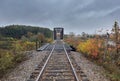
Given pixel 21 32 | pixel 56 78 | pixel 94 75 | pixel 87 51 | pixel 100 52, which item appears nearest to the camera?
pixel 56 78

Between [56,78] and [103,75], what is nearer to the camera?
[56,78]

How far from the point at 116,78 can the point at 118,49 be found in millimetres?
7027

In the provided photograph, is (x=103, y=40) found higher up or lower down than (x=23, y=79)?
higher up

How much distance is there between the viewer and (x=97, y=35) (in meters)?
20.2

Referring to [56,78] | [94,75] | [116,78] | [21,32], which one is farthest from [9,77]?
[21,32]

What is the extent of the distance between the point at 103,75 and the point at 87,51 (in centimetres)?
846

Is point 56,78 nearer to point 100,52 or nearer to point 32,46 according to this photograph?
point 100,52

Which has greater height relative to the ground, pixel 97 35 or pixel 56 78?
pixel 97 35

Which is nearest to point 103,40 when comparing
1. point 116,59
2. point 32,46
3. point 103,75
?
point 116,59

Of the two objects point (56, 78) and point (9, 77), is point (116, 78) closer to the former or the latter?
point (56, 78)

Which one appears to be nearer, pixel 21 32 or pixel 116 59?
pixel 116 59

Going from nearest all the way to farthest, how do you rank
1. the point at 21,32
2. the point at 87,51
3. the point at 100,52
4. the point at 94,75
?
the point at 94,75 → the point at 100,52 → the point at 87,51 → the point at 21,32

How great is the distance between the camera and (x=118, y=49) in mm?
17156

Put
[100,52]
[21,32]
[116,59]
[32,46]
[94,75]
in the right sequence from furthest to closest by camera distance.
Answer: [21,32], [32,46], [100,52], [116,59], [94,75]
